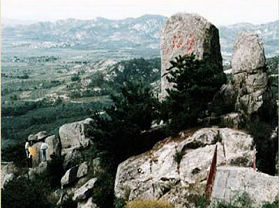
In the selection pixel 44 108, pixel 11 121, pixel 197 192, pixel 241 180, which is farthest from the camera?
pixel 44 108

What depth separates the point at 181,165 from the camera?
48.1 ft

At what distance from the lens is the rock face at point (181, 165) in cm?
1405

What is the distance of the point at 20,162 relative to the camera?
22594mm

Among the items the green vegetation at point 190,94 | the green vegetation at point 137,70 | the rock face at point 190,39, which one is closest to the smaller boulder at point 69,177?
the green vegetation at point 190,94

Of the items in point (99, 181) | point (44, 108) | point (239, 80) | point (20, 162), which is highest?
point (239, 80)

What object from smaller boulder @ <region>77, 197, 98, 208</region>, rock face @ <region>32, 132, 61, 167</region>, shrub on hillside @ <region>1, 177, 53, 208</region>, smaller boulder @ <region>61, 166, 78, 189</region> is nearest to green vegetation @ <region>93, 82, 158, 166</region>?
smaller boulder @ <region>77, 197, 98, 208</region>

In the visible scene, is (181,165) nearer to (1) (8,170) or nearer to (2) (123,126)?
(2) (123,126)

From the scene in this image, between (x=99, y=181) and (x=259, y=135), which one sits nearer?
(x=259, y=135)

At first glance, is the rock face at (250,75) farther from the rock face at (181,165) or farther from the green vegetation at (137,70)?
the green vegetation at (137,70)

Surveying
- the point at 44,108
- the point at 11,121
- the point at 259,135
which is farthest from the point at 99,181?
the point at 44,108

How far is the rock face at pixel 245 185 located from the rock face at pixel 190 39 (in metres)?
6.46

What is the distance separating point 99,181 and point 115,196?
161 centimetres

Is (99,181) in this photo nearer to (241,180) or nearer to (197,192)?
(197,192)

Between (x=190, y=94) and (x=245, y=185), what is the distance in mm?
4934
